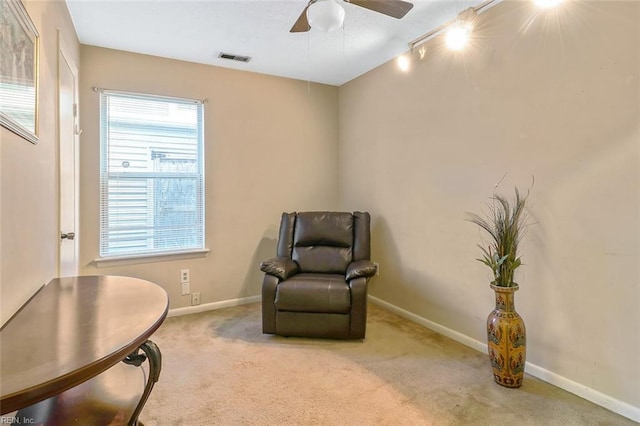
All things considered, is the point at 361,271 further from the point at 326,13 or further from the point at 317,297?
the point at 326,13

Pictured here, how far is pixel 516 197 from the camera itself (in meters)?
2.30

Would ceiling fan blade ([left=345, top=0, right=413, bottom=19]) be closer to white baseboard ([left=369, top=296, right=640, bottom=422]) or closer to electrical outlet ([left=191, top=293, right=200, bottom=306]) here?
white baseboard ([left=369, top=296, right=640, bottom=422])

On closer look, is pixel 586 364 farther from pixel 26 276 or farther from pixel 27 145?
pixel 27 145

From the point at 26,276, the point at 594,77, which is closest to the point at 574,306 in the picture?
the point at 594,77

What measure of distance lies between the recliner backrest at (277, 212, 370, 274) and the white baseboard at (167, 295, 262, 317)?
737 millimetres

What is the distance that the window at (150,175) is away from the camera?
3094 millimetres

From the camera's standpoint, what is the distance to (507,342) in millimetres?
2037

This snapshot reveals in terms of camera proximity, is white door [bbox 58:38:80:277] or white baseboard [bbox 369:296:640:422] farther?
white door [bbox 58:38:80:277]

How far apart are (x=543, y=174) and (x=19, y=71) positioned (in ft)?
9.00

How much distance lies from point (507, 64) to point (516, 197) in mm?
913

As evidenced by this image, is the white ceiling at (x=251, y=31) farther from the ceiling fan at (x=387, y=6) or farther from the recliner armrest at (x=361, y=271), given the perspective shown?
the recliner armrest at (x=361, y=271)

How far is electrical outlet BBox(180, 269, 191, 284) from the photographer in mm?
3383

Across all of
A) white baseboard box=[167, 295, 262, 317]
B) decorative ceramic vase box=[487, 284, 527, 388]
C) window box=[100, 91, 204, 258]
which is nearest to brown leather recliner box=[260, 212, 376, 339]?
white baseboard box=[167, 295, 262, 317]

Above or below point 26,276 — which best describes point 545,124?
above
